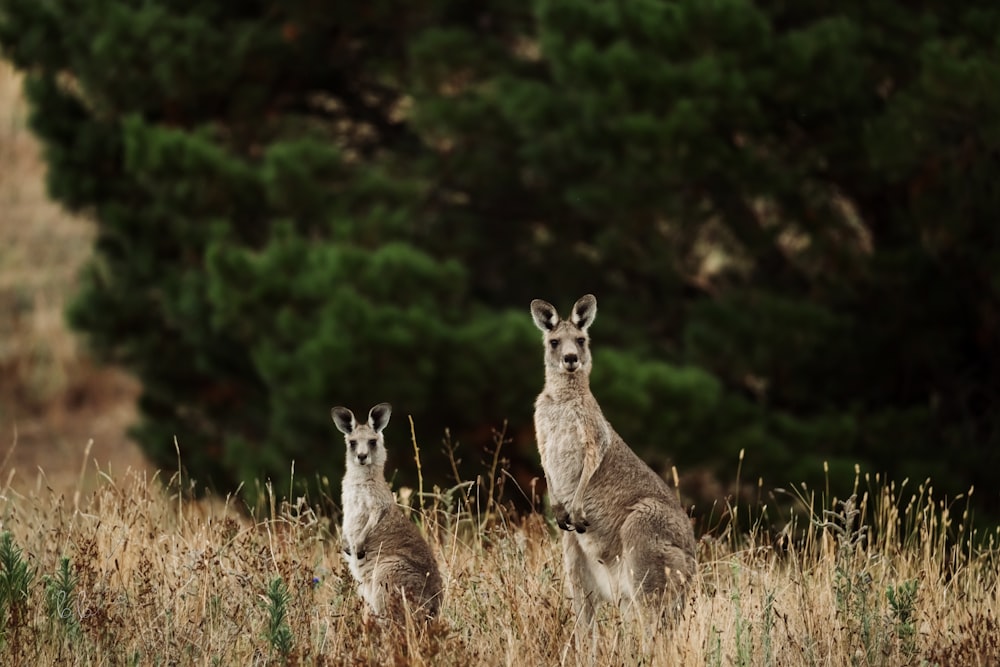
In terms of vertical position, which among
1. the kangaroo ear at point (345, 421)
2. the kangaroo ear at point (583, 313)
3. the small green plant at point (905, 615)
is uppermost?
the kangaroo ear at point (583, 313)

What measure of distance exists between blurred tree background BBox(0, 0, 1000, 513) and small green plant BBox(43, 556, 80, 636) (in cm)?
616

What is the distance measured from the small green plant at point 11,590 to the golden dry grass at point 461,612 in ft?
0.08

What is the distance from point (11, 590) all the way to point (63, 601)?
20cm

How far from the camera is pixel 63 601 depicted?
5.25m

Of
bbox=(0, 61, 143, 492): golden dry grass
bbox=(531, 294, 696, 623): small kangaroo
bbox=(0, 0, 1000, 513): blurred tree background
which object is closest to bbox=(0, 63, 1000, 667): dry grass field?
bbox=(531, 294, 696, 623): small kangaroo

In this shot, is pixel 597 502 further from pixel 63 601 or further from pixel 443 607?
pixel 63 601

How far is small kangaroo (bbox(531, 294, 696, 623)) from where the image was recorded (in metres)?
5.58

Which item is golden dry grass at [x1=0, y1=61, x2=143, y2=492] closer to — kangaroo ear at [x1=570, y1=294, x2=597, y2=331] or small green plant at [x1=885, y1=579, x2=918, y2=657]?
kangaroo ear at [x1=570, y1=294, x2=597, y2=331]

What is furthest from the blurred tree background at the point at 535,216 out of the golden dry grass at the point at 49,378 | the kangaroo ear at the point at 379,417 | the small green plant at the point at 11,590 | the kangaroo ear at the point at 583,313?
the small green plant at the point at 11,590

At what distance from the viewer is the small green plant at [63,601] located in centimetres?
524

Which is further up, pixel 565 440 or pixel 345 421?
pixel 345 421

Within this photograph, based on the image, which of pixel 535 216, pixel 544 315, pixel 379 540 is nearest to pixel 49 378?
pixel 535 216

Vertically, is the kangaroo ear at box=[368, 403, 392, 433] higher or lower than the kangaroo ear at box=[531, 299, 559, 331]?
lower

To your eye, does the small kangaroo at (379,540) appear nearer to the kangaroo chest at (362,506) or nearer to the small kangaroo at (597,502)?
the kangaroo chest at (362,506)
